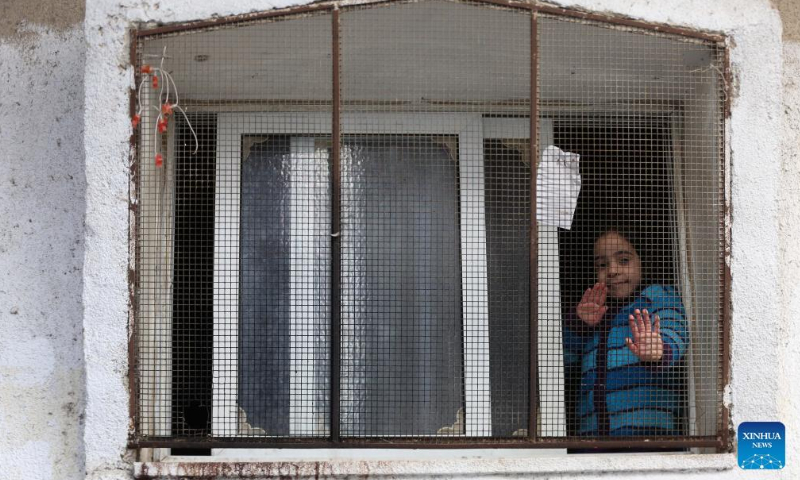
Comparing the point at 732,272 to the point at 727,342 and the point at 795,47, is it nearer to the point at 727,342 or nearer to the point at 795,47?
the point at 727,342

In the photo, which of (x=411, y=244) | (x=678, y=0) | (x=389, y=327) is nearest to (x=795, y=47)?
(x=678, y=0)

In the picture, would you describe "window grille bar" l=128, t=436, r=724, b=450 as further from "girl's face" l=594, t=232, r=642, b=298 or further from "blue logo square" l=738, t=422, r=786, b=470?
"girl's face" l=594, t=232, r=642, b=298

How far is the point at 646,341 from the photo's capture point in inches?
125

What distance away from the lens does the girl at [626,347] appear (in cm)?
321

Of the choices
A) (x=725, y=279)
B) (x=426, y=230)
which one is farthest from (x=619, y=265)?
(x=426, y=230)

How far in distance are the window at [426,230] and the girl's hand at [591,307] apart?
3cm

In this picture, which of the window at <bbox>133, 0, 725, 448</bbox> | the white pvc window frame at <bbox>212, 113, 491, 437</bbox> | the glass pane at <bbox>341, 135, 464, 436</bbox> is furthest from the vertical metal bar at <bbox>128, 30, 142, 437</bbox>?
the glass pane at <bbox>341, 135, 464, 436</bbox>

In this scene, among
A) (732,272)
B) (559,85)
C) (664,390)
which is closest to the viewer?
(732,272)

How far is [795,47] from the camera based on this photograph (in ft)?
10.5

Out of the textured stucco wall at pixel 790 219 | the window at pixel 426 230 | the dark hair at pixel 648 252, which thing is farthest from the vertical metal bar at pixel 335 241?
the textured stucco wall at pixel 790 219

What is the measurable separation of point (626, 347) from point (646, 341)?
0.48 ft

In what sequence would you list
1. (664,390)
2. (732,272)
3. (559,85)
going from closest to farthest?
(732,272)
(664,390)
(559,85)

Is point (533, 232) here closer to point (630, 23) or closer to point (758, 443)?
point (630, 23)

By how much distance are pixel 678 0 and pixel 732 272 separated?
943mm
